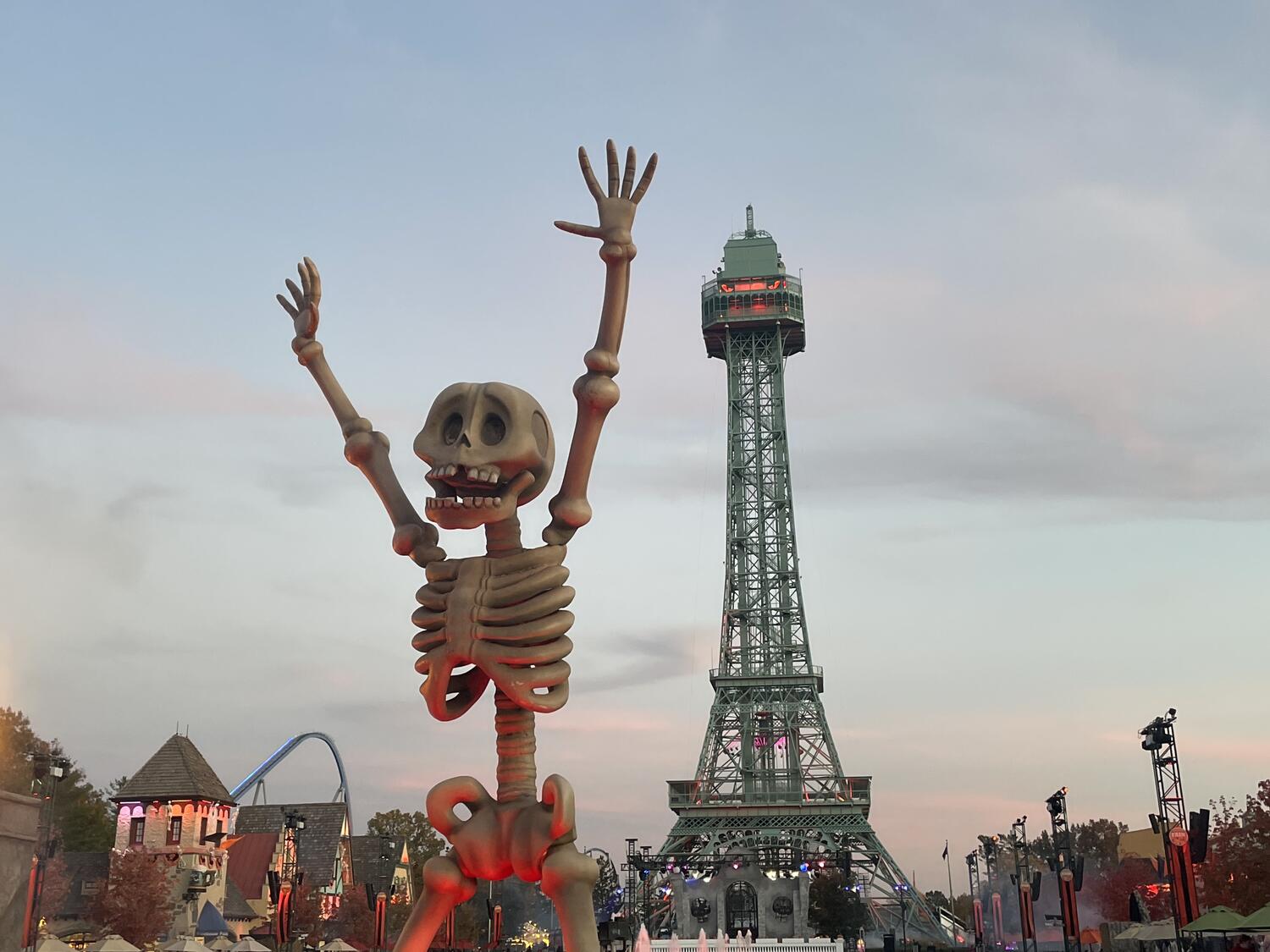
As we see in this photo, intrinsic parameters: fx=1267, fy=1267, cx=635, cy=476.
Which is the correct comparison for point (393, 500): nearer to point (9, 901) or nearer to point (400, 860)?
point (9, 901)

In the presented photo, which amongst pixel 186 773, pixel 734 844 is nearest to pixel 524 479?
pixel 186 773

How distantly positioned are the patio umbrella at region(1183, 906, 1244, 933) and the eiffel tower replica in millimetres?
38417

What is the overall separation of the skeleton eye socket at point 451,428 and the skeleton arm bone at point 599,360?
1.24 m

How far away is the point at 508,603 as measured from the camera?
12.6 meters

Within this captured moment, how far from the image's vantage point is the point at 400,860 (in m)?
69.0

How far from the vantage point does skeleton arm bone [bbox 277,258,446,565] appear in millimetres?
13469

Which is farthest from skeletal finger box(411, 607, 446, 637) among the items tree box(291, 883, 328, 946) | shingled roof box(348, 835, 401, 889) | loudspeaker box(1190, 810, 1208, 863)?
shingled roof box(348, 835, 401, 889)

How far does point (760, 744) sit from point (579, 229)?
6279cm

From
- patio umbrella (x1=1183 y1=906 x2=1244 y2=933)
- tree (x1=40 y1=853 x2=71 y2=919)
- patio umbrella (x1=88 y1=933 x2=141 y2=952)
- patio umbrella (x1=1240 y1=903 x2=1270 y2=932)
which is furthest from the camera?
tree (x1=40 y1=853 x2=71 y2=919)

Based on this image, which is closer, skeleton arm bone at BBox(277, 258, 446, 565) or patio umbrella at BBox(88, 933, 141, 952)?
skeleton arm bone at BBox(277, 258, 446, 565)

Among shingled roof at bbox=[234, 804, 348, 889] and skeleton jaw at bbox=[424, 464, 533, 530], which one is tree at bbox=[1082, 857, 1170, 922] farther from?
skeleton jaw at bbox=[424, 464, 533, 530]

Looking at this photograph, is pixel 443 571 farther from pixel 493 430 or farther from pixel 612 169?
pixel 612 169

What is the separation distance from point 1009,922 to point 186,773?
53.5 meters

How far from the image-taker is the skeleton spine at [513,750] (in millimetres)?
12656
